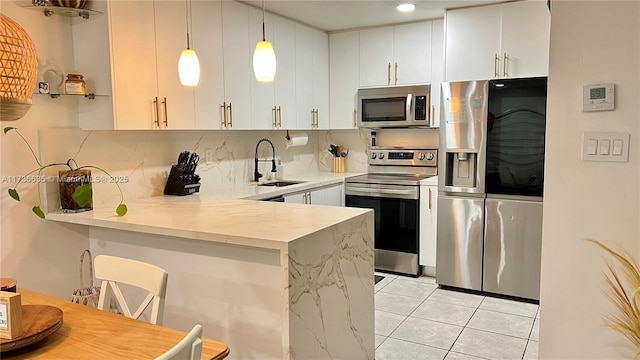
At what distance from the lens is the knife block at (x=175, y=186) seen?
125 inches

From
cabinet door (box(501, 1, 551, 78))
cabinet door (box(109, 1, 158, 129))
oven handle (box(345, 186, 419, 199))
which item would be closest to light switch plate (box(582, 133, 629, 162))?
cabinet door (box(501, 1, 551, 78))

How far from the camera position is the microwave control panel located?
166 inches

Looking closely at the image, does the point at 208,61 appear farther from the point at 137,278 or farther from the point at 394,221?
the point at 394,221

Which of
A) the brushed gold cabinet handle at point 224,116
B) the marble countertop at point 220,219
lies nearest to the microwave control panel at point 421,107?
the brushed gold cabinet handle at point 224,116

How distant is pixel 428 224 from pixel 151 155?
2.35 m

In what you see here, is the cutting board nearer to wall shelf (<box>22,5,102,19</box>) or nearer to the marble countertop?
the marble countertop

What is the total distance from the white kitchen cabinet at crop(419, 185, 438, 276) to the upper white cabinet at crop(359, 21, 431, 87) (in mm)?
1045

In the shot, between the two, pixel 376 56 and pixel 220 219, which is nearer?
pixel 220 219

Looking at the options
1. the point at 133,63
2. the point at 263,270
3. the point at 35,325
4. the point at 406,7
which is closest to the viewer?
the point at 35,325

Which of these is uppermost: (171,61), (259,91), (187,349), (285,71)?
(285,71)

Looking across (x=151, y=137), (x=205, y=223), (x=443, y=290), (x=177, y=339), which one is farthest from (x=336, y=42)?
(x=177, y=339)

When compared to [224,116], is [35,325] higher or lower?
lower

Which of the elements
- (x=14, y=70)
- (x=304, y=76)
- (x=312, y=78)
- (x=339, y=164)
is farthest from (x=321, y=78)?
(x=14, y=70)

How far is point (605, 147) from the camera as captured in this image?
186cm
